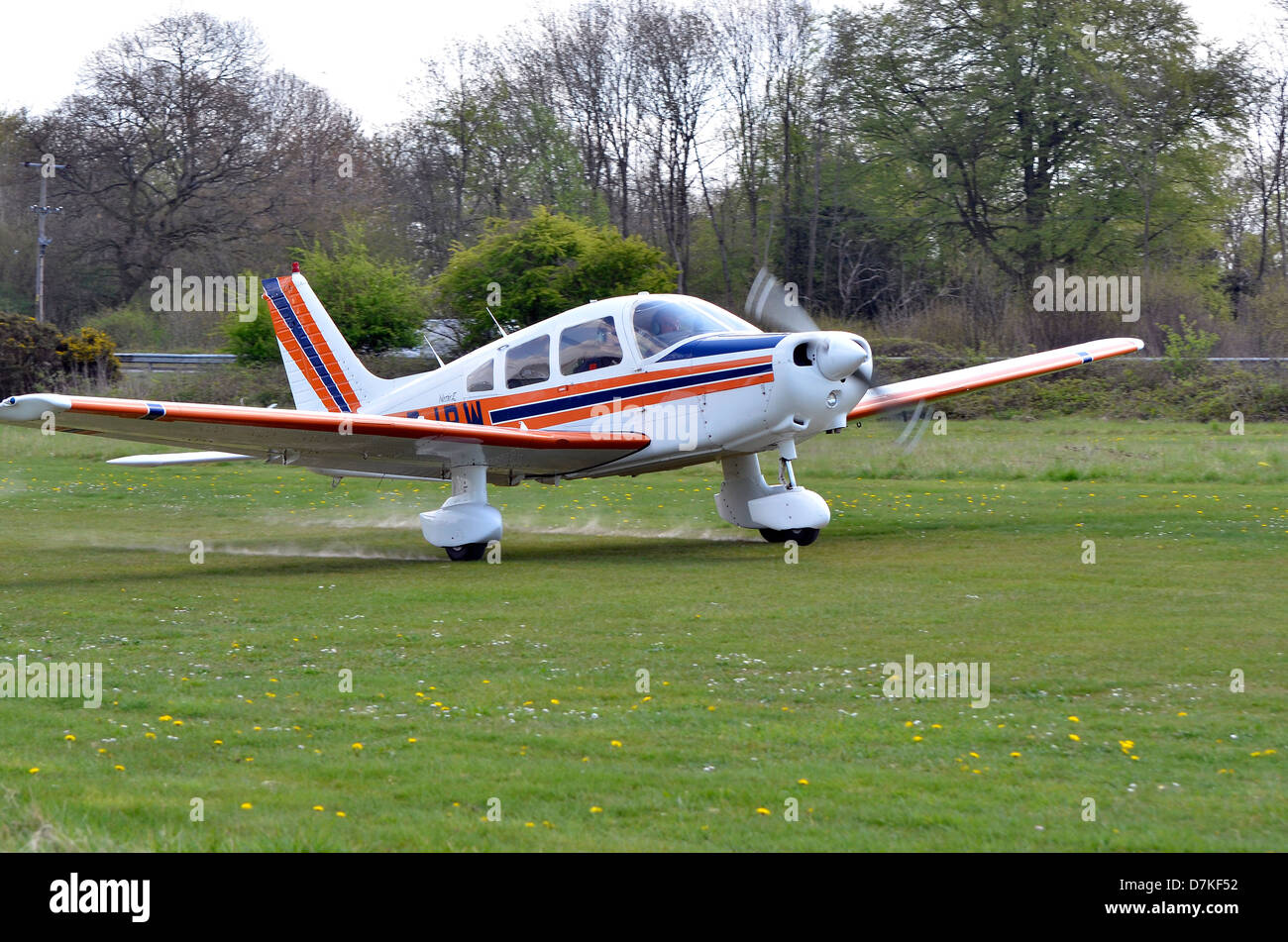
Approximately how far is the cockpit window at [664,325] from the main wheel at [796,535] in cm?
247

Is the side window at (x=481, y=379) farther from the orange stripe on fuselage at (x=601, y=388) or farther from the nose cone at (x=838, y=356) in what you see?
the nose cone at (x=838, y=356)

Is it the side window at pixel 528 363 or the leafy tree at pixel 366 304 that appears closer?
the side window at pixel 528 363

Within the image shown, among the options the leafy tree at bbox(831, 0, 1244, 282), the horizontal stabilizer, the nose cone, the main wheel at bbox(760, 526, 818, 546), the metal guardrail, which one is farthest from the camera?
the leafy tree at bbox(831, 0, 1244, 282)

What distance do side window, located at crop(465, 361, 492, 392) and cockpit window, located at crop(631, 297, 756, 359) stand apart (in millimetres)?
2263

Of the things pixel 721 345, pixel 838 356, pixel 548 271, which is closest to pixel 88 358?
pixel 548 271

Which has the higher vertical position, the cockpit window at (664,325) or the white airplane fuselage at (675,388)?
the cockpit window at (664,325)

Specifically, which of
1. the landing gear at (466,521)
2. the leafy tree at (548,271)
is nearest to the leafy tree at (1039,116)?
the leafy tree at (548,271)

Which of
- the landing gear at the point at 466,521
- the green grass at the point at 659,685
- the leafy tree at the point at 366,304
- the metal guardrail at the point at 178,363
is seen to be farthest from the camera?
the metal guardrail at the point at 178,363

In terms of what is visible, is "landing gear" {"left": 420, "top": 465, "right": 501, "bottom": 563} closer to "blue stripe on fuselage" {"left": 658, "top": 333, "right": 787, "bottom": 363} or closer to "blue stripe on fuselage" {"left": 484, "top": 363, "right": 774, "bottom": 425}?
"blue stripe on fuselage" {"left": 484, "top": 363, "right": 774, "bottom": 425}

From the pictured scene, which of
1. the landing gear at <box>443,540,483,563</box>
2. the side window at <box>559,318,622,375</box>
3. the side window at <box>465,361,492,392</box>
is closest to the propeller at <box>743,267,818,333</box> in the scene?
the side window at <box>559,318,622,375</box>

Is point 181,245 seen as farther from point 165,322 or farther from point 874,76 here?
point 874,76

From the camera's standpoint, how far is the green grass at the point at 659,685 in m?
5.62

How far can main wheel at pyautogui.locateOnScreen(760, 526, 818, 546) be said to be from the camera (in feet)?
51.2
